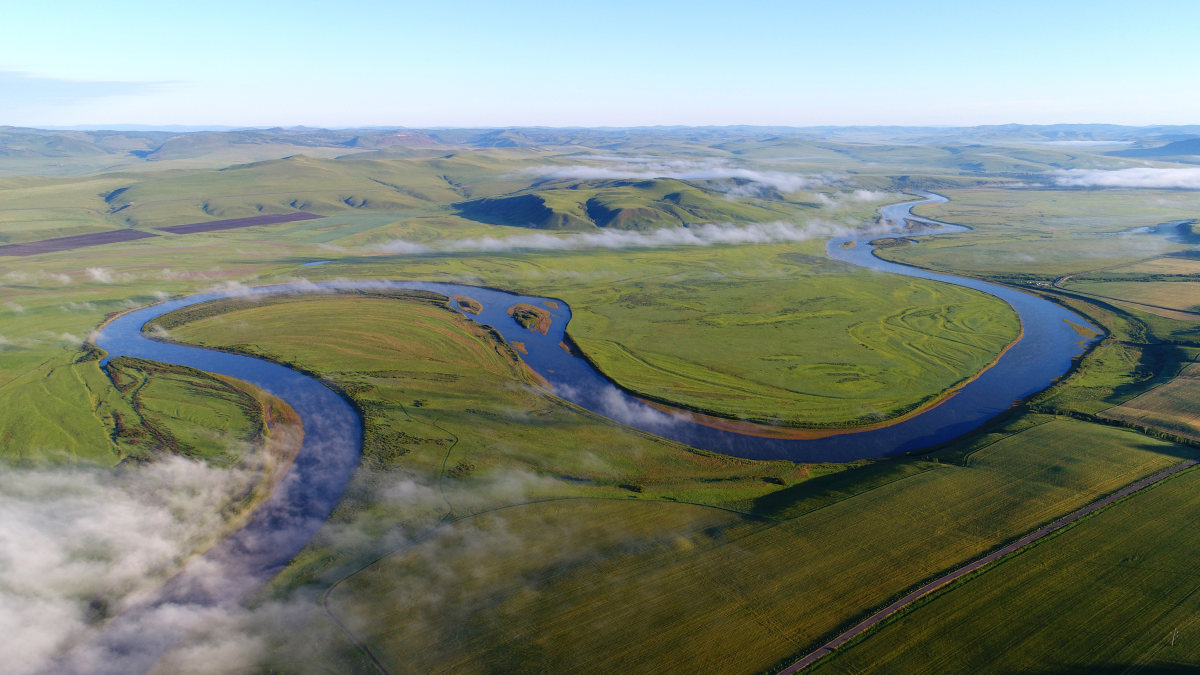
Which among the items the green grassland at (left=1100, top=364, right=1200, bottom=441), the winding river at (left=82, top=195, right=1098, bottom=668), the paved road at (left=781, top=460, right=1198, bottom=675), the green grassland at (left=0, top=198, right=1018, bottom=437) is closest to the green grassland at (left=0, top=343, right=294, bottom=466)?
the green grassland at (left=0, top=198, right=1018, bottom=437)

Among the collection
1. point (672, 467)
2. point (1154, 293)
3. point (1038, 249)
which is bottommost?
point (672, 467)

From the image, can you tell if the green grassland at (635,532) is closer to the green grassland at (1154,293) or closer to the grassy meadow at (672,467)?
the grassy meadow at (672,467)

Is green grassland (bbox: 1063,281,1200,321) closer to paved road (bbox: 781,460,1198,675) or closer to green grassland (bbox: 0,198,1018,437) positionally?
green grassland (bbox: 0,198,1018,437)

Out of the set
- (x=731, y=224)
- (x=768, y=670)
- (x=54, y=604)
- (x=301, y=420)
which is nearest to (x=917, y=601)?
(x=768, y=670)

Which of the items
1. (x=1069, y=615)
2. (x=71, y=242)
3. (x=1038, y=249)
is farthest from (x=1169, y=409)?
(x=71, y=242)

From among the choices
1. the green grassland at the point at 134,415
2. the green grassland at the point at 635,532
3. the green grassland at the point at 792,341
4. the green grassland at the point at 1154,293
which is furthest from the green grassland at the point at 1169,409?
the green grassland at the point at 134,415

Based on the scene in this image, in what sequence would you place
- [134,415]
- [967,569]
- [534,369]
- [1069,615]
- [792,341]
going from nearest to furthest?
[1069,615] < [967,569] < [134,415] < [534,369] < [792,341]

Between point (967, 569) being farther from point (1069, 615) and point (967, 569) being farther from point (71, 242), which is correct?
point (71, 242)
